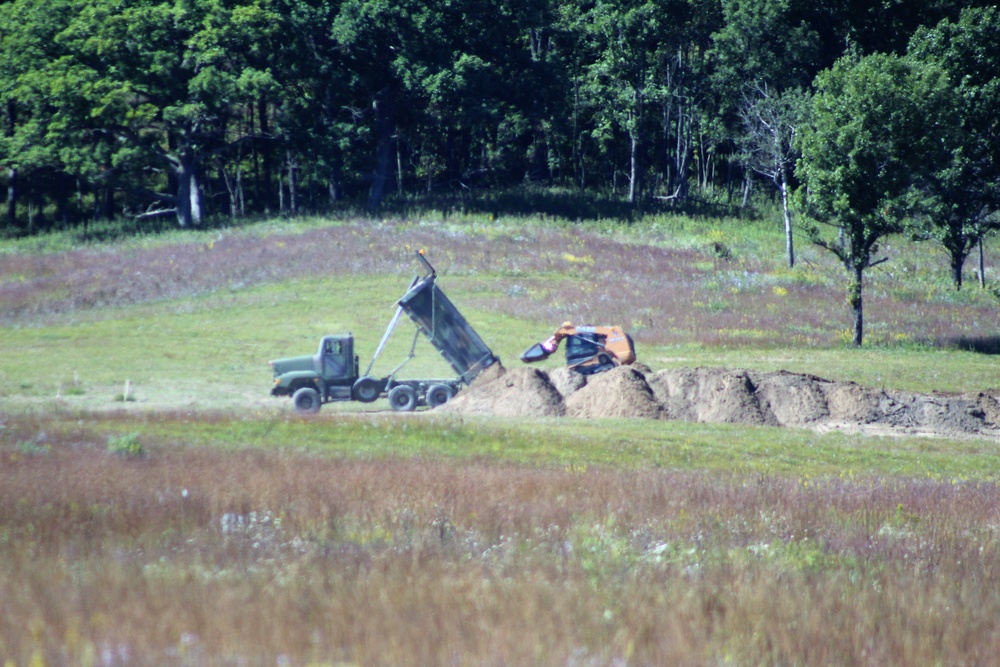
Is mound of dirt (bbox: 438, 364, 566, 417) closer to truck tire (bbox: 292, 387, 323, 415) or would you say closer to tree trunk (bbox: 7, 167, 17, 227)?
truck tire (bbox: 292, 387, 323, 415)

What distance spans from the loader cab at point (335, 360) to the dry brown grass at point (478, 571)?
10.9 metres

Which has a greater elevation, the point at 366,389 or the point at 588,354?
the point at 588,354

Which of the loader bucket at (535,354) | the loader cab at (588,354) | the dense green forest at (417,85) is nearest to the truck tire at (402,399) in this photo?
the loader bucket at (535,354)

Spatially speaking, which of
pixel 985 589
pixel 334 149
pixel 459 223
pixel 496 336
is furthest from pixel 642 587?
pixel 334 149

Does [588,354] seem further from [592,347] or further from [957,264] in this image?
[957,264]

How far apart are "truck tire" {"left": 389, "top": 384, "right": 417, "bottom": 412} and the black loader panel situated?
156 cm

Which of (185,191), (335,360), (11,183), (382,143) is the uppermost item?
(382,143)

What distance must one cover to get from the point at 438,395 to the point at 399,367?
3.83ft

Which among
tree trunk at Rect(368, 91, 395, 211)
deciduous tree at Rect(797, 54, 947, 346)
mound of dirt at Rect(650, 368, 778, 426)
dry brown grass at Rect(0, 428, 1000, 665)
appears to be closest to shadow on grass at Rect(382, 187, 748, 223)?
tree trunk at Rect(368, 91, 395, 211)

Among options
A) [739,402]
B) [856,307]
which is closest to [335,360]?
[739,402]

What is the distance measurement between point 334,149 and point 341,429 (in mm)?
43560

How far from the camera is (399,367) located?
23312 mm

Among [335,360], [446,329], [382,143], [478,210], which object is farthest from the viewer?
[382,143]

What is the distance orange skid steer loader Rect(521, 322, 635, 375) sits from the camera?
2444 cm
